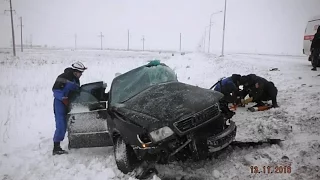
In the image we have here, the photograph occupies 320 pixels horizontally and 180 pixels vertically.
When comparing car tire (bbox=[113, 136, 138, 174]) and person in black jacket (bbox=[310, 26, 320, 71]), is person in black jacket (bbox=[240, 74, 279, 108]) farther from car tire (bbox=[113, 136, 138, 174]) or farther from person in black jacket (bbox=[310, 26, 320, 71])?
car tire (bbox=[113, 136, 138, 174])

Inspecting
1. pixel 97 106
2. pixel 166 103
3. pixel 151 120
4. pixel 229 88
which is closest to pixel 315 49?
pixel 229 88

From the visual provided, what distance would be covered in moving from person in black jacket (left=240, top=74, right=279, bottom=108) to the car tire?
3.41m

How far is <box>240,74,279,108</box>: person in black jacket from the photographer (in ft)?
17.4

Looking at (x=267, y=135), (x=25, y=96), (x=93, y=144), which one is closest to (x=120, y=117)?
(x=93, y=144)

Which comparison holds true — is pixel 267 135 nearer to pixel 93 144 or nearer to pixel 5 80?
pixel 93 144

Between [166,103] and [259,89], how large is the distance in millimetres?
3151

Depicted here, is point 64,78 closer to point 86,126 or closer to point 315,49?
point 86,126

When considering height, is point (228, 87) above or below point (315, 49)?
below

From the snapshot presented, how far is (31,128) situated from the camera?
584 cm

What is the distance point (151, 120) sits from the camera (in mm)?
2799

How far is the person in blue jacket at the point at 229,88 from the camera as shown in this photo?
208 inches

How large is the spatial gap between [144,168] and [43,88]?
26.2 feet

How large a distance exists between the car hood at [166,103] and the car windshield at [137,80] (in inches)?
7.4

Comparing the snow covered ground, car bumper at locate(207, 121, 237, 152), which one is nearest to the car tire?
the snow covered ground
